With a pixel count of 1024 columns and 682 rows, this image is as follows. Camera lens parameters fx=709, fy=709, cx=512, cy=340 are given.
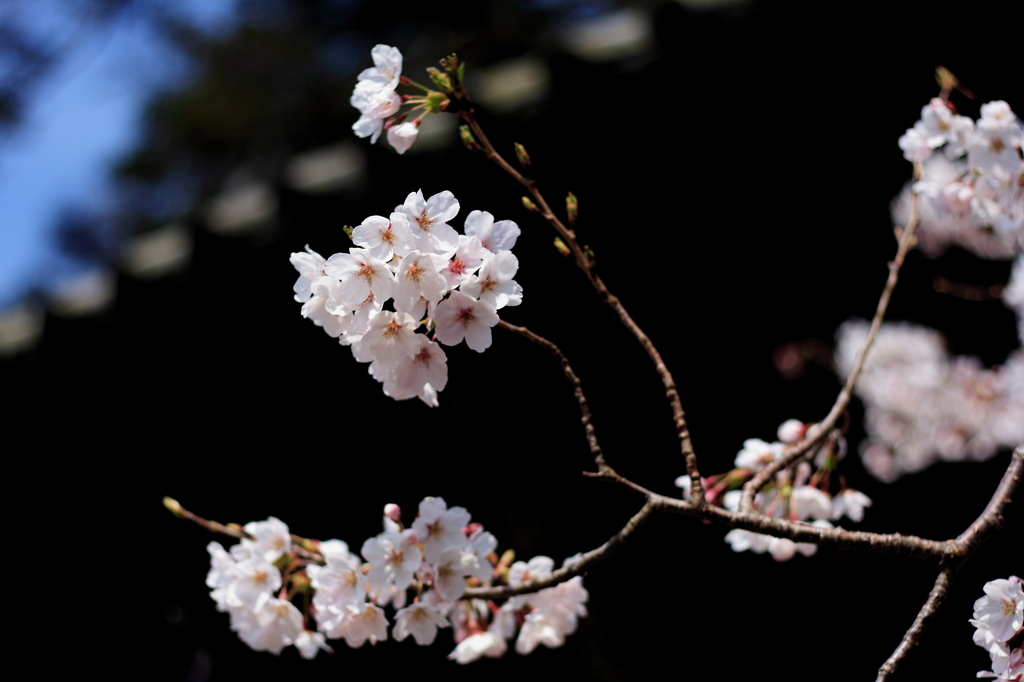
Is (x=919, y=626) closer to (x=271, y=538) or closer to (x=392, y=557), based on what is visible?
(x=392, y=557)

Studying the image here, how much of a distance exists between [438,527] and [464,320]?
199 millimetres

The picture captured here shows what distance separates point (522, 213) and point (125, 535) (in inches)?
49.9

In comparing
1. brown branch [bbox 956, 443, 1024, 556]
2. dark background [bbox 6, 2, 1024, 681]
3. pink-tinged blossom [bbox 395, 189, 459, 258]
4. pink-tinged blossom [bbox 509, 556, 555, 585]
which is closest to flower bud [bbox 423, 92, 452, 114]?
pink-tinged blossom [bbox 395, 189, 459, 258]

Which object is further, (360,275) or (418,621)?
(418,621)

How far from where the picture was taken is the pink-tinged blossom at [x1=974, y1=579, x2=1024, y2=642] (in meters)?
0.56

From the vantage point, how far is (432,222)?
1.80 feet

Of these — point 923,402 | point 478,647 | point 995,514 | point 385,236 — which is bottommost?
point 923,402

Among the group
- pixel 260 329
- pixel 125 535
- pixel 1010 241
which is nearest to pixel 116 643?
pixel 125 535

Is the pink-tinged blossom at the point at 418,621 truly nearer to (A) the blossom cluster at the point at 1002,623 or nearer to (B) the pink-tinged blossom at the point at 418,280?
(B) the pink-tinged blossom at the point at 418,280

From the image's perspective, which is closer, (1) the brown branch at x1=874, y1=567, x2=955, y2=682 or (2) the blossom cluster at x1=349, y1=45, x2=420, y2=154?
(1) the brown branch at x1=874, y1=567, x2=955, y2=682

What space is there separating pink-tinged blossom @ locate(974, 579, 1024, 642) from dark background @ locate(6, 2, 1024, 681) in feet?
3.69

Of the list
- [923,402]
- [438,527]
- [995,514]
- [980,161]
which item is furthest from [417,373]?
[923,402]

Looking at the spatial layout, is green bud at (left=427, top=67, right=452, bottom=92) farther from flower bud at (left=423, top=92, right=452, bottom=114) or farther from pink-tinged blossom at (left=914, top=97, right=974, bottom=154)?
pink-tinged blossom at (left=914, top=97, right=974, bottom=154)

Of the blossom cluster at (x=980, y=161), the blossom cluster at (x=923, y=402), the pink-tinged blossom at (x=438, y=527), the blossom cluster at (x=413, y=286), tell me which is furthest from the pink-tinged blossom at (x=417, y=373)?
the blossom cluster at (x=923, y=402)
